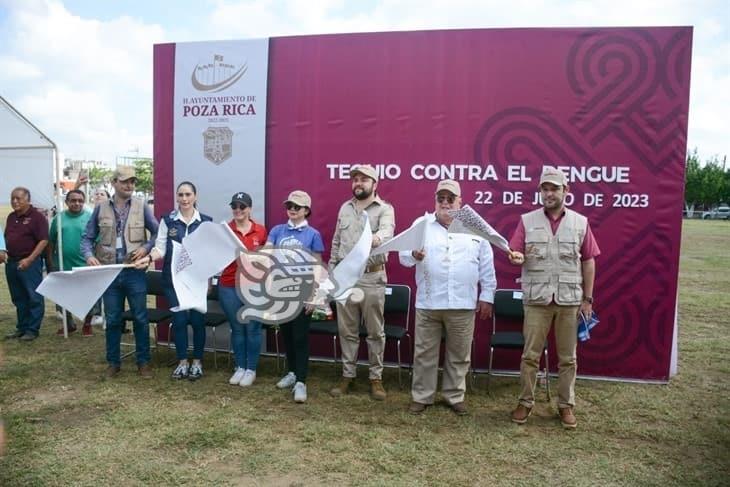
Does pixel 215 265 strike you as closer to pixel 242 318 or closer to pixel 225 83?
pixel 242 318

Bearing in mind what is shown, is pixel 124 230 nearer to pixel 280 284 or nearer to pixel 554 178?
pixel 280 284

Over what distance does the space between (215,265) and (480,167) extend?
253 cm

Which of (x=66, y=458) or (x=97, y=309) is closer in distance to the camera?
(x=66, y=458)

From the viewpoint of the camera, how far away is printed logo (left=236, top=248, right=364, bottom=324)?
189 inches

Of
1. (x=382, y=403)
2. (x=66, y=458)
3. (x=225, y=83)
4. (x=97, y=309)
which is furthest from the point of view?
(x=97, y=309)

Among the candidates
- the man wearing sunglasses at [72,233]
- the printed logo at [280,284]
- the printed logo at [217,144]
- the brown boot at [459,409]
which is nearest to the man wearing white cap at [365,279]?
the printed logo at [280,284]

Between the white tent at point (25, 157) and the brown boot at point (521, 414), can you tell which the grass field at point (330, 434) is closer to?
the brown boot at point (521, 414)

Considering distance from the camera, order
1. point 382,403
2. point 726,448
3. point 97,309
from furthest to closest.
Result: 1. point 97,309
2. point 382,403
3. point 726,448

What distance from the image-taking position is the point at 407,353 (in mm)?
5582

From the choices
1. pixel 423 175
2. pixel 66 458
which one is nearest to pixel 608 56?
pixel 423 175

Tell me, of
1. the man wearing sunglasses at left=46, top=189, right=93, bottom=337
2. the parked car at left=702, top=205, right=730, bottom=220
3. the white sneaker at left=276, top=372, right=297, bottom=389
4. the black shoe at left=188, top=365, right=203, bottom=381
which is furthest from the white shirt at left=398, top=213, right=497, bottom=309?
the parked car at left=702, top=205, right=730, bottom=220

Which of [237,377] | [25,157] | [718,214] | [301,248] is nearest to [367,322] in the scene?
[301,248]

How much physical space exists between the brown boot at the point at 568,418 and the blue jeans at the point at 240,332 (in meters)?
2.60

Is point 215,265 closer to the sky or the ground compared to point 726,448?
closer to the sky
